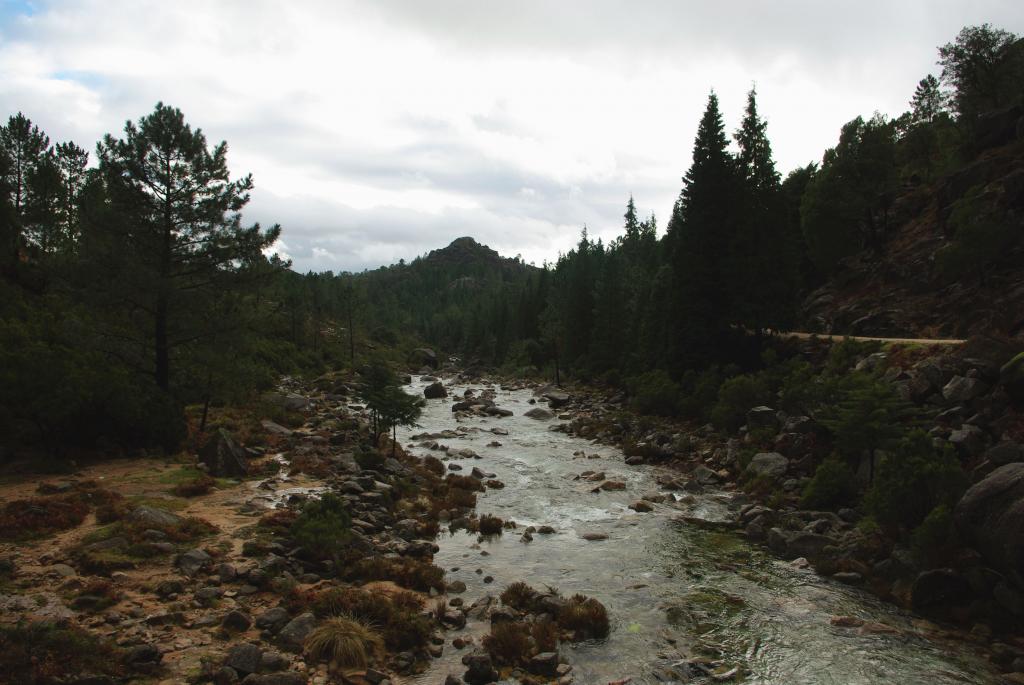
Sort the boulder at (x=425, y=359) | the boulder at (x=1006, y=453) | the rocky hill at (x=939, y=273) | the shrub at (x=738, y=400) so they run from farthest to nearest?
1. the boulder at (x=425, y=359)
2. the shrub at (x=738, y=400)
3. the rocky hill at (x=939, y=273)
4. the boulder at (x=1006, y=453)

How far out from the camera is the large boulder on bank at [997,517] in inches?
462

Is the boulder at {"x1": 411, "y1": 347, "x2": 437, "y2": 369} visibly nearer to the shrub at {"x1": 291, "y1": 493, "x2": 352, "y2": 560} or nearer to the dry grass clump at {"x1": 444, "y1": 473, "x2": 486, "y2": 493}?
the dry grass clump at {"x1": 444, "y1": 473, "x2": 486, "y2": 493}

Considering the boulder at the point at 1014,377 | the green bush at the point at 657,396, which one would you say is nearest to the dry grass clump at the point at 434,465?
the green bush at the point at 657,396

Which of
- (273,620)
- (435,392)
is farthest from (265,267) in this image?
(435,392)

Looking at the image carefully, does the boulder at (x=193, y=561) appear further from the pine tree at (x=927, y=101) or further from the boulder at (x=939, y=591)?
the pine tree at (x=927, y=101)

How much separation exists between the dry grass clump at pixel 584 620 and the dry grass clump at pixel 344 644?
3.98 m

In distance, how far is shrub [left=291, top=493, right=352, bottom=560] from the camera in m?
14.0

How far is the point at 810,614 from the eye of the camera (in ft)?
42.4

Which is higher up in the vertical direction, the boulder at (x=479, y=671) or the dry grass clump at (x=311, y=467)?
the dry grass clump at (x=311, y=467)

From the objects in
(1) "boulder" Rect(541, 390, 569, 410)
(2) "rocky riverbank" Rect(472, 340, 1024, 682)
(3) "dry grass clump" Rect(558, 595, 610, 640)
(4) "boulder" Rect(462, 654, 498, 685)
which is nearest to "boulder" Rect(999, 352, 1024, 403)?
(2) "rocky riverbank" Rect(472, 340, 1024, 682)

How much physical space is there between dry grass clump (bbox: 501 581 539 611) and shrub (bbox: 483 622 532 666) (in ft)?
5.23

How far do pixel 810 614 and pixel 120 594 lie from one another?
48.0 ft

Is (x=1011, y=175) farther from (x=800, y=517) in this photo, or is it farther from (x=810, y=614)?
(x=810, y=614)

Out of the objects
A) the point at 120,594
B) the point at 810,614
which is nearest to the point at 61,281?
the point at 120,594
